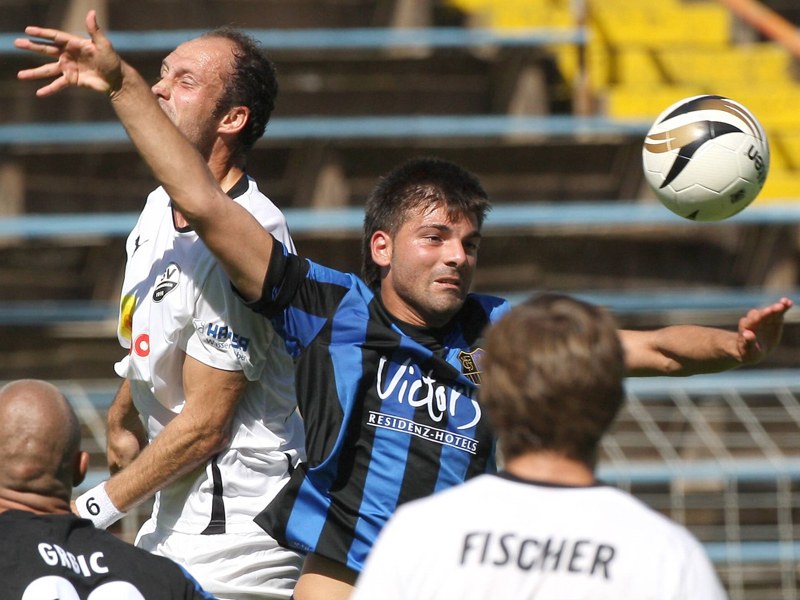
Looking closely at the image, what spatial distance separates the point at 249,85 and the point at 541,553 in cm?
233

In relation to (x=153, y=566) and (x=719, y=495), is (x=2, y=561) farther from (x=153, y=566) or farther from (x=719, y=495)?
(x=719, y=495)

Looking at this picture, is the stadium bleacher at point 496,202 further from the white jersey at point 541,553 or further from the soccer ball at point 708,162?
the white jersey at point 541,553

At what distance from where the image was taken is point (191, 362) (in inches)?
146

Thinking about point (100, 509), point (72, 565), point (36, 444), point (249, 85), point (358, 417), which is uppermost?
point (249, 85)

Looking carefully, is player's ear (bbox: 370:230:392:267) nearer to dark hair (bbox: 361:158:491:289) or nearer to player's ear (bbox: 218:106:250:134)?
dark hair (bbox: 361:158:491:289)

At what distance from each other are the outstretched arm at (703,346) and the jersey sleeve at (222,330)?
3.60ft

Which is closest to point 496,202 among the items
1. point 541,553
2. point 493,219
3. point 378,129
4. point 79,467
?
point 493,219

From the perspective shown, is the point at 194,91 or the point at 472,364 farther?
the point at 194,91

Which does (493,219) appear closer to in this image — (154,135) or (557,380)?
(154,135)

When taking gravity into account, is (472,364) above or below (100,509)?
above

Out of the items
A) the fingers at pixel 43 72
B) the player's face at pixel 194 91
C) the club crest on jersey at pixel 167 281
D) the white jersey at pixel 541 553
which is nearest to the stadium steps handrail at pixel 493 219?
the player's face at pixel 194 91

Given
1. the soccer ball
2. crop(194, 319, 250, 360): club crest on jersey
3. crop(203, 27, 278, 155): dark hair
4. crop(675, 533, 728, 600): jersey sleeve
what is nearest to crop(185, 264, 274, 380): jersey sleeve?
crop(194, 319, 250, 360): club crest on jersey

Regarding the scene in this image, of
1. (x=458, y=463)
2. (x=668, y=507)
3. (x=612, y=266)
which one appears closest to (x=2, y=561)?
(x=458, y=463)

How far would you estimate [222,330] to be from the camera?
3.71 metres
